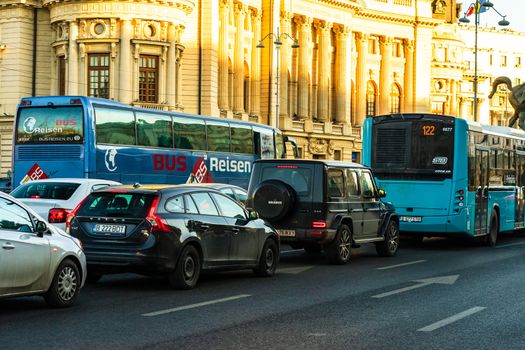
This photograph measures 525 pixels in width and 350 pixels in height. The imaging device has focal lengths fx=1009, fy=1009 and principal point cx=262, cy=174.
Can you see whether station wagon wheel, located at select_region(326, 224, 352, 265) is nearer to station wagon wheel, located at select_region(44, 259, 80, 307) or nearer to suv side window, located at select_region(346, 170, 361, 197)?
suv side window, located at select_region(346, 170, 361, 197)

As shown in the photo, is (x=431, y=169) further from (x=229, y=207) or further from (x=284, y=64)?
(x=284, y=64)

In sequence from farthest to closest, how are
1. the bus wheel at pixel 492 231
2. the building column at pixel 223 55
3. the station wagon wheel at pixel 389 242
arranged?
the building column at pixel 223 55 → the bus wheel at pixel 492 231 → the station wagon wheel at pixel 389 242

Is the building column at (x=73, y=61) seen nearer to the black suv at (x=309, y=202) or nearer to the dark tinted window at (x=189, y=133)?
the dark tinted window at (x=189, y=133)

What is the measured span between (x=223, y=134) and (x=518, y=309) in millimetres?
22378

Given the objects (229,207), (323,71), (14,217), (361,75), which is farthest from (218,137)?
(361,75)

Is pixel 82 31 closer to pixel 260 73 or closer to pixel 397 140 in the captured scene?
pixel 260 73

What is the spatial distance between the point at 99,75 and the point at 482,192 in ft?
108

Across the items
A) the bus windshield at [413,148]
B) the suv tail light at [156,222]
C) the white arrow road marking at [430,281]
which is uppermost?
the bus windshield at [413,148]

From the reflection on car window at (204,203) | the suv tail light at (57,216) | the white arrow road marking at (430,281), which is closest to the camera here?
the white arrow road marking at (430,281)

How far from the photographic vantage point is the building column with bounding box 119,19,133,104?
53719 millimetres

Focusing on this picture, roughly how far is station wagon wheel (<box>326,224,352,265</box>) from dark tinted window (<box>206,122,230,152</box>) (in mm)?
13953

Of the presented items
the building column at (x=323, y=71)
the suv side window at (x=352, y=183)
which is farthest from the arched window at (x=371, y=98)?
the suv side window at (x=352, y=183)

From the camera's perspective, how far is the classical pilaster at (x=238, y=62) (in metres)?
65.1

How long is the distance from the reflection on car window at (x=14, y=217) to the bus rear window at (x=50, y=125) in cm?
1536
